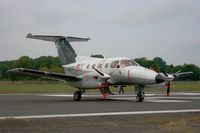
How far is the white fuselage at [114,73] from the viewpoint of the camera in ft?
74.8

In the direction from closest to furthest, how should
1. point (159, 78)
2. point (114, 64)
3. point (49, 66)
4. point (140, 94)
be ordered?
point (159, 78)
point (140, 94)
point (114, 64)
point (49, 66)

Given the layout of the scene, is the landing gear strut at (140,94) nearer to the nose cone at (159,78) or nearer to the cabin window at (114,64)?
the nose cone at (159,78)

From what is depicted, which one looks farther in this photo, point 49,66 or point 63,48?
point 49,66

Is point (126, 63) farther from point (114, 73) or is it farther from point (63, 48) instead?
point (63, 48)

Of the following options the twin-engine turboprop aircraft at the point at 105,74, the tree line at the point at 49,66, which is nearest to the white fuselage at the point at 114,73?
the twin-engine turboprop aircraft at the point at 105,74

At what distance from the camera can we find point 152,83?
22.4 m

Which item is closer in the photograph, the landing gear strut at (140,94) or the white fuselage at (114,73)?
the white fuselage at (114,73)

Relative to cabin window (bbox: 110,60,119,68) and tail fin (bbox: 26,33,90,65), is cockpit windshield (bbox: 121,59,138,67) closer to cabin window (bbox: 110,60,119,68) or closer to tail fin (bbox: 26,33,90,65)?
cabin window (bbox: 110,60,119,68)

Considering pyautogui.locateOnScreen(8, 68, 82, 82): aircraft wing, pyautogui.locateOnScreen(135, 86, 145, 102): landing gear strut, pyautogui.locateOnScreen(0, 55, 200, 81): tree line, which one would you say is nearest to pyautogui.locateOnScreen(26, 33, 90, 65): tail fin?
pyautogui.locateOnScreen(8, 68, 82, 82): aircraft wing

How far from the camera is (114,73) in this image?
24.5 meters

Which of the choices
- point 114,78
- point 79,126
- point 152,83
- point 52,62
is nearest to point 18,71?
point 114,78

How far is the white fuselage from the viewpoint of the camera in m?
22.8

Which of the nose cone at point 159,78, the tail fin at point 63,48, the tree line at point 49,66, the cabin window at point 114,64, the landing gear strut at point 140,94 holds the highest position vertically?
the tree line at point 49,66

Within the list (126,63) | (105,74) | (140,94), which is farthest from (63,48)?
(140,94)
